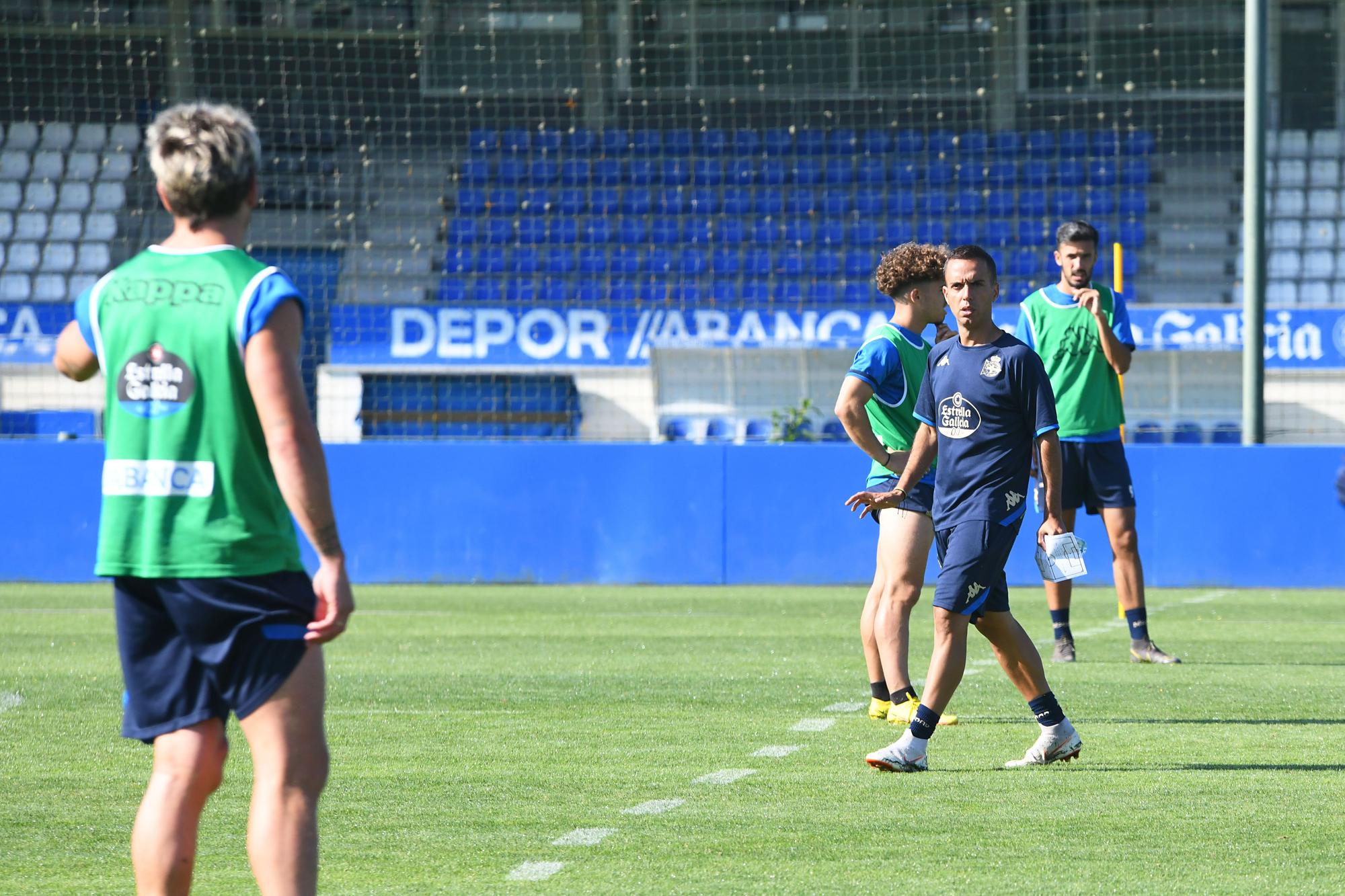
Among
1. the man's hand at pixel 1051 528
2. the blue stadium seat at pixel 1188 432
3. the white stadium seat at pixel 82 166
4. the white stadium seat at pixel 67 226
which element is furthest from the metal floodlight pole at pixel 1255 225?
the white stadium seat at pixel 82 166

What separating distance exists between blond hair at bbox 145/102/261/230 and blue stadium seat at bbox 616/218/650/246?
19.6m

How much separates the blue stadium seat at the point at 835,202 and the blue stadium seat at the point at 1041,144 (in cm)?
253

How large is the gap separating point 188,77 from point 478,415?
761 cm

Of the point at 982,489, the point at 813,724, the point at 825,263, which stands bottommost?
the point at 813,724

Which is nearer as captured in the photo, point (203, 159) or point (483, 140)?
point (203, 159)

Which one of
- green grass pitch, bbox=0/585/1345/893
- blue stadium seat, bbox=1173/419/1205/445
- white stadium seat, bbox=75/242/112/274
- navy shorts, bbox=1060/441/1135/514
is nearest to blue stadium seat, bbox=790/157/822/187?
blue stadium seat, bbox=1173/419/1205/445

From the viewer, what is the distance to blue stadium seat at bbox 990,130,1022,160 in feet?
77.7

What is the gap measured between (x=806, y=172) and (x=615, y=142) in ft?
8.53

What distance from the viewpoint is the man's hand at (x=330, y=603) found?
3.19 meters

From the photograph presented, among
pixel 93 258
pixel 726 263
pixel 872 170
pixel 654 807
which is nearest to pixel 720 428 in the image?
pixel 726 263

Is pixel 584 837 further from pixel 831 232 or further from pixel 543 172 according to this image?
pixel 543 172

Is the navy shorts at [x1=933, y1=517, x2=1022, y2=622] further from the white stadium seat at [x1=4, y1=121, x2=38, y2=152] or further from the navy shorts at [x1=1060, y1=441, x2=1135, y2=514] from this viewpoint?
the white stadium seat at [x1=4, y1=121, x2=38, y2=152]

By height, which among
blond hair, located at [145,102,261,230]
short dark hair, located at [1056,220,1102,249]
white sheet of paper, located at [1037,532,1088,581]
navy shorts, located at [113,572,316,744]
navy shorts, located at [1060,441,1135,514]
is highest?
blond hair, located at [145,102,261,230]

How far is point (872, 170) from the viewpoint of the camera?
23.6m
